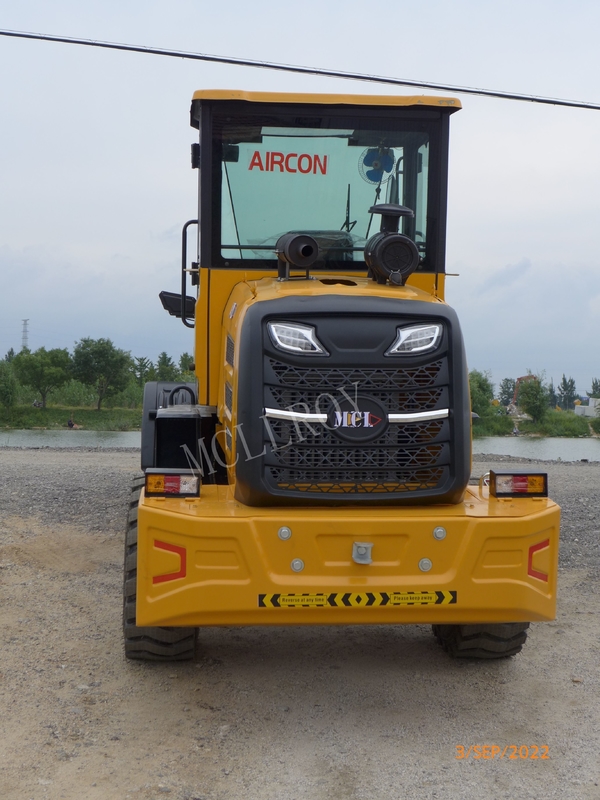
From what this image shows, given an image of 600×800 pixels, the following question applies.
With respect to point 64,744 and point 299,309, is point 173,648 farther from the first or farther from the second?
point 299,309

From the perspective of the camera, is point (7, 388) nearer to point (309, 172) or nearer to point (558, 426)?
point (558, 426)

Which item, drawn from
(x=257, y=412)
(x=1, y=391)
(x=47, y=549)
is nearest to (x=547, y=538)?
(x=257, y=412)

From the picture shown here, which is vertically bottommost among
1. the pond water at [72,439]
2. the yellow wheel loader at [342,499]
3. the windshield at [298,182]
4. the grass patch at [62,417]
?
the pond water at [72,439]

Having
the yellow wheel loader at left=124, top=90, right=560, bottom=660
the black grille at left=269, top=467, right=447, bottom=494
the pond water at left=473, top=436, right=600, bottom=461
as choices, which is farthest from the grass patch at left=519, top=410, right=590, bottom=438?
the black grille at left=269, top=467, right=447, bottom=494

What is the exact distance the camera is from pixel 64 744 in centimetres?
362

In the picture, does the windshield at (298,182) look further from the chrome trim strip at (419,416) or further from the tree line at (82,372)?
the tree line at (82,372)

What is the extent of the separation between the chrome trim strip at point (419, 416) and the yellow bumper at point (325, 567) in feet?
1.44

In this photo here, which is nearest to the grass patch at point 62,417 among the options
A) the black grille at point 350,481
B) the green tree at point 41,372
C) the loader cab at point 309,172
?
the green tree at point 41,372

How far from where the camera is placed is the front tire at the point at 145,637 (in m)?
4.29

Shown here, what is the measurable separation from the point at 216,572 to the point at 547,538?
1.59 m

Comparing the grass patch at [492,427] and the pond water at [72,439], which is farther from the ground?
the grass patch at [492,427]

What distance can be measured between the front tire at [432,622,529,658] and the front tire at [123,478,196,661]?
150 cm

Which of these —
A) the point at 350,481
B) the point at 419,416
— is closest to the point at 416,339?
the point at 419,416

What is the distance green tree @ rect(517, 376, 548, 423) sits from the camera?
26.5 m
